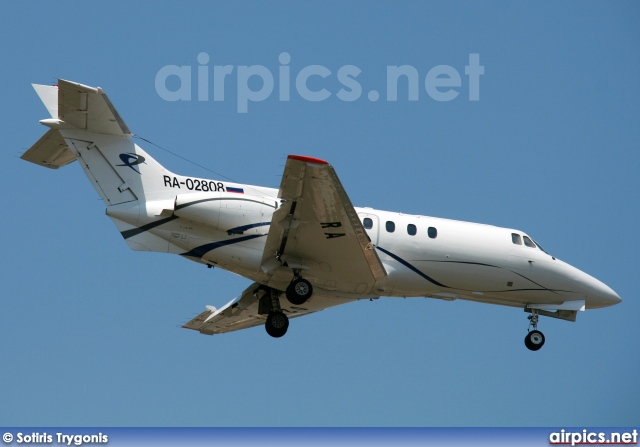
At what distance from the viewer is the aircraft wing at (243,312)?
98.1 feet

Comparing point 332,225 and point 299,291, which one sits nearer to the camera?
point 332,225

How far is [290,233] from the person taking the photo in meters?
26.0

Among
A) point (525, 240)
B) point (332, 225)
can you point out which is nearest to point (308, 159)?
point (332, 225)

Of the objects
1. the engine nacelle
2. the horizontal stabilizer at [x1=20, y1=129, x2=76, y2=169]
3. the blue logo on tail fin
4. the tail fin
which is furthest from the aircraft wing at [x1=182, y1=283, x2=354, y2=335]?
the horizontal stabilizer at [x1=20, y1=129, x2=76, y2=169]

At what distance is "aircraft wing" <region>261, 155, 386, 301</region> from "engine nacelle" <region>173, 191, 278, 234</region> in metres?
0.66

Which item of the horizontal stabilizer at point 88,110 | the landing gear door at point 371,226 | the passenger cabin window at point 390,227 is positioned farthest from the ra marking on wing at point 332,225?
the horizontal stabilizer at point 88,110

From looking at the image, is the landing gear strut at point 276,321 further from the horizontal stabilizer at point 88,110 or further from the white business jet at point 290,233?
the horizontal stabilizer at point 88,110

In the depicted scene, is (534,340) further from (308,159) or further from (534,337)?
(308,159)

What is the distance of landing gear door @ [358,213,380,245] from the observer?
27.6 metres

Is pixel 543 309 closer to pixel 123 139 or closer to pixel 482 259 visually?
pixel 482 259

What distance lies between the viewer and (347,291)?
28.2 meters

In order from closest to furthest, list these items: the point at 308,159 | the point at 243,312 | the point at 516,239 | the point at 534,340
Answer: the point at 308,159
the point at 516,239
the point at 534,340
the point at 243,312

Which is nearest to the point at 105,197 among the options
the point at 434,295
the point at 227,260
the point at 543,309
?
the point at 227,260

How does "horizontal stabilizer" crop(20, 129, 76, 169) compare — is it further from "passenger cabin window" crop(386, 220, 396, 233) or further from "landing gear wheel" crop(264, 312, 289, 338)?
"passenger cabin window" crop(386, 220, 396, 233)
